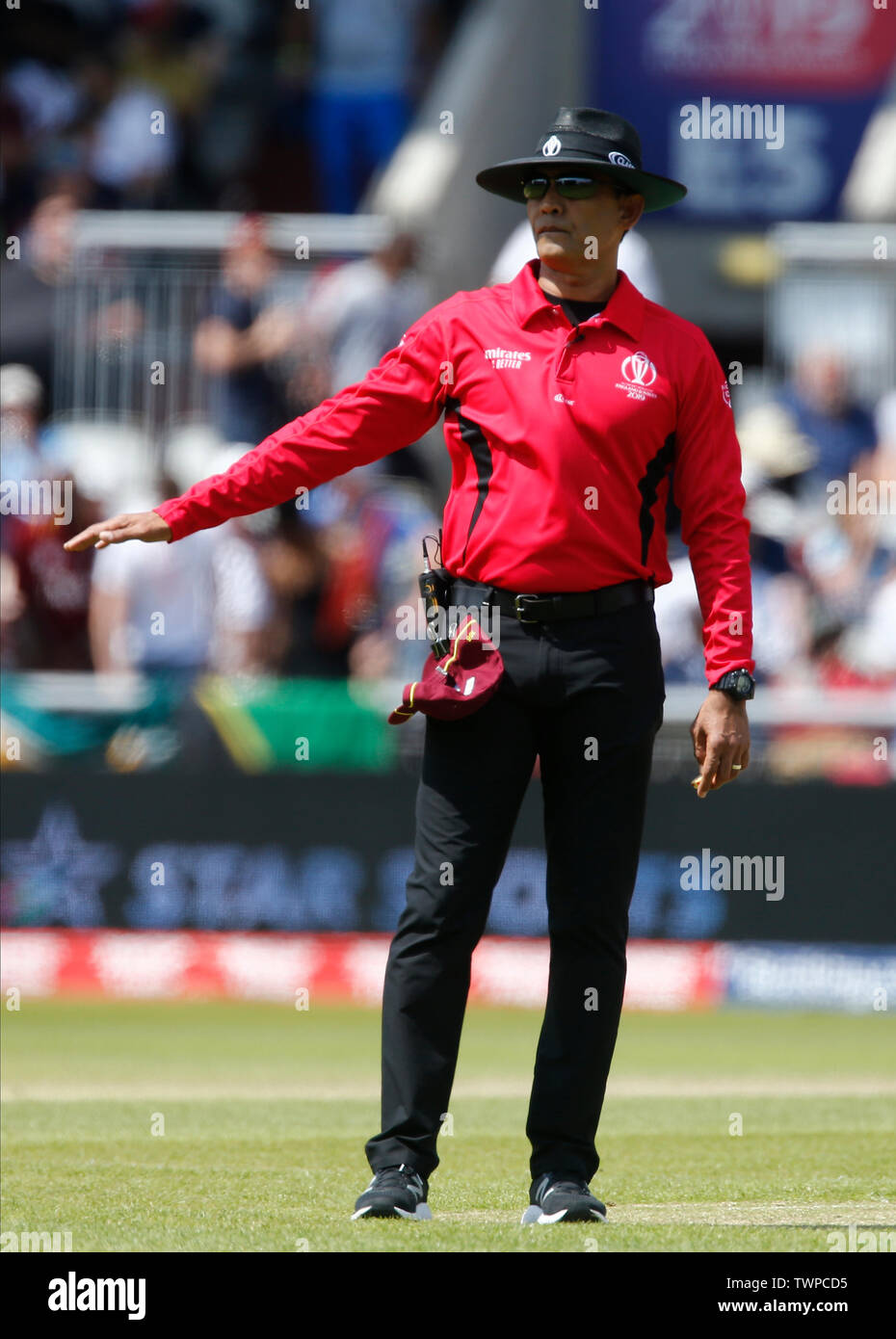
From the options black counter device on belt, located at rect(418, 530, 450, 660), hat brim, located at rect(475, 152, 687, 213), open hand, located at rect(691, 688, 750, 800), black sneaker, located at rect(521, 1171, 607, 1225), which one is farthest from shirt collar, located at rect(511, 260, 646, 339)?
black sneaker, located at rect(521, 1171, 607, 1225)

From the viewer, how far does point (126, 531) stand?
5.32m

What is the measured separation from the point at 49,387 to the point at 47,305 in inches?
20.4

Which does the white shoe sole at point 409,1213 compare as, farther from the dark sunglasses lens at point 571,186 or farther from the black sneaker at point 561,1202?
the dark sunglasses lens at point 571,186

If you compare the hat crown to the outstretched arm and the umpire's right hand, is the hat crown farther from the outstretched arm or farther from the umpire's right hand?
the umpire's right hand

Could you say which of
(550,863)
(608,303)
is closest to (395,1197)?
(550,863)

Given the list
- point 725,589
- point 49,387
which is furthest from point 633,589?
point 49,387

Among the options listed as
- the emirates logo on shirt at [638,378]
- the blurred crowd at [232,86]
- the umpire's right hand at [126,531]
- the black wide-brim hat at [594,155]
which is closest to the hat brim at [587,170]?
the black wide-brim hat at [594,155]

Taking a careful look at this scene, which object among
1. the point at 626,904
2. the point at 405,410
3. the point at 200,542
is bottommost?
the point at 626,904

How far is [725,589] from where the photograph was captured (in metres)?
5.45

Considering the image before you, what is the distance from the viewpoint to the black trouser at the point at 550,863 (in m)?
5.35

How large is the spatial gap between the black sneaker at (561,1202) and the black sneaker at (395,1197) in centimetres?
25

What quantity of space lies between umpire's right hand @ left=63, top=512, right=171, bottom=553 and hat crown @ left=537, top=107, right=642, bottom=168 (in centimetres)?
130

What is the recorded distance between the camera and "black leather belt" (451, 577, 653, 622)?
5.37 meters
